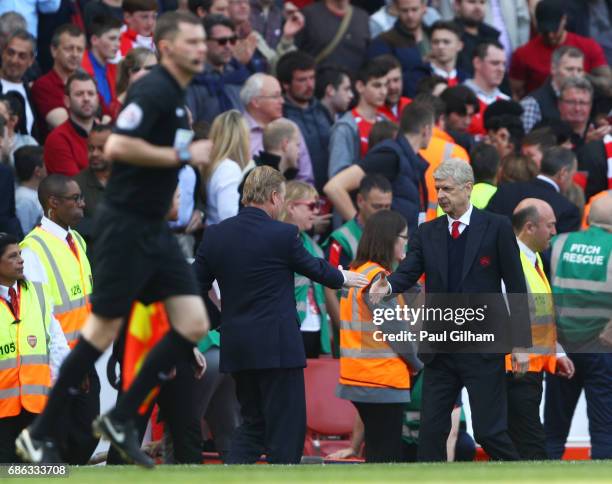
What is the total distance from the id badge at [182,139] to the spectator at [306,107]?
644 centimetres

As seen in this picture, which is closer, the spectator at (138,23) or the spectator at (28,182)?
the spectator at (28,182)

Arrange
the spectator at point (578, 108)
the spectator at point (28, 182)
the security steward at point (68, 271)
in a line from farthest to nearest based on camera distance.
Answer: the spectator at point (578, 108) → the spectator at point (28, 182) → the security steward at point (68, 271)

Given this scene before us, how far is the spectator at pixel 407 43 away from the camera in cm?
1535

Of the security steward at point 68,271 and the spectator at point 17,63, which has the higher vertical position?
the spectator at point 17,63

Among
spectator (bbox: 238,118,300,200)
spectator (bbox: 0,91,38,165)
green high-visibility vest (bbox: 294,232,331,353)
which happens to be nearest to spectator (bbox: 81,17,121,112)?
spectator (bbox: 0,91,38,165)

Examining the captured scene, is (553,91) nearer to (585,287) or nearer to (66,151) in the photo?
(585,287)

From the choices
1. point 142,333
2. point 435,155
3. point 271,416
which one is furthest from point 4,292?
point 435,155

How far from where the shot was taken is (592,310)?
1141 centimetres

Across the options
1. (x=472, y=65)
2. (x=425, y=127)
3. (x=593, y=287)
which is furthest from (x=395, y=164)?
(x=472, y=65)

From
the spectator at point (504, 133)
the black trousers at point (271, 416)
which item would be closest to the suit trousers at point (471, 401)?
the black trousers at point (271, 416)

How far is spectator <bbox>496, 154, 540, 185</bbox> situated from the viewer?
1251 centimetres

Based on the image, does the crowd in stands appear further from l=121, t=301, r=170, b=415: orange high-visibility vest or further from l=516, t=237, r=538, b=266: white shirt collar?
l=121, t=301, r=170, b=415: orange high-visibility vest

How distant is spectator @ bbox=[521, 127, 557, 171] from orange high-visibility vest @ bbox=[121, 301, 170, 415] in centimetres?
662

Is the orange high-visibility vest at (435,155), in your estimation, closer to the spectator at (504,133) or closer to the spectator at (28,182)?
the spectator at (504,133)
